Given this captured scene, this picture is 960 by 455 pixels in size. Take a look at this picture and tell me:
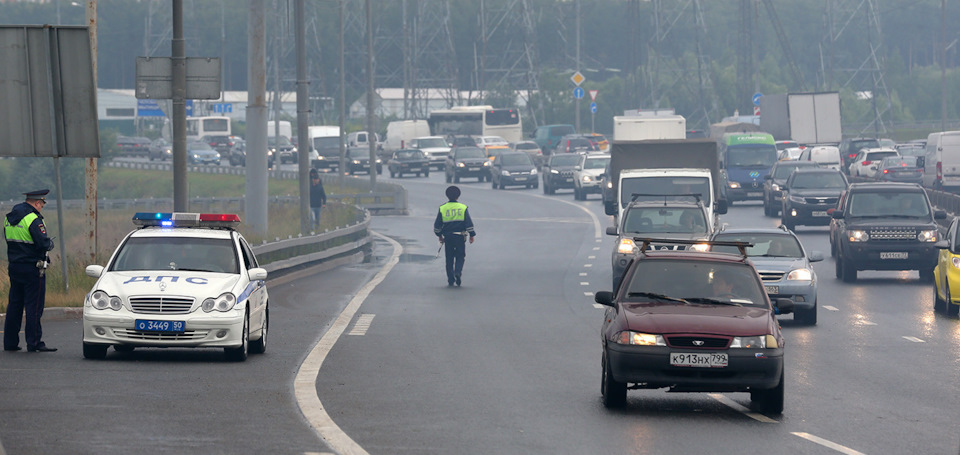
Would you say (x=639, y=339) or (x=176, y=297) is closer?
(x=639, y=339)

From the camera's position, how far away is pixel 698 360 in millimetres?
11375

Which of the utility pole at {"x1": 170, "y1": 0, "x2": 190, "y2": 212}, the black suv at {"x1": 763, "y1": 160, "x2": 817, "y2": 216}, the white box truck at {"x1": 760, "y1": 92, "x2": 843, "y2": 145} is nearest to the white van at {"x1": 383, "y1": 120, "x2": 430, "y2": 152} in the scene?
the white box truck at {"x1": 760, "y1": 92, "x2": 843, "y2": 145}

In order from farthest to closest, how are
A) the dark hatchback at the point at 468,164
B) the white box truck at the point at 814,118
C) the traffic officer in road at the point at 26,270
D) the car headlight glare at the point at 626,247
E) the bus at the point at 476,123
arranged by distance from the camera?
1. the bus at the point at 476,123
2. the dark hatchback at the point at 468,164
3. the white box truck at the point at 814,118
4. the car headlight glare at the point at 626,247
5. the traffic officer in road at the point at 26,270

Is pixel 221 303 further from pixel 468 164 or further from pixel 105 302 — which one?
pixel 468 164

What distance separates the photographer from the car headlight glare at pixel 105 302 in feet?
46.2

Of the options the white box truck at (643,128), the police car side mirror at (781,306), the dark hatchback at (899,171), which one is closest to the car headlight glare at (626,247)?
the police car side mirror at (781,306)

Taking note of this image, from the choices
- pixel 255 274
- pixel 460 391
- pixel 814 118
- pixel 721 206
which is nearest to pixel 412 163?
pixel 814 118

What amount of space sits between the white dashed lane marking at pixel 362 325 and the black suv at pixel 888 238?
10630 millimetres

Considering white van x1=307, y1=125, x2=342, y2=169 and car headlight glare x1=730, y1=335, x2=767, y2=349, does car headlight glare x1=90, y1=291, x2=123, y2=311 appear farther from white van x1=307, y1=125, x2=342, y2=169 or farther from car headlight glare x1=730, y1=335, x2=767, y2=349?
white van x1=307, y1=125, x2=342, y2=169

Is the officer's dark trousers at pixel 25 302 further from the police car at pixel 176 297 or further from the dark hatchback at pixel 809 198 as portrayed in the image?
the dark hatchback at pixel 809 198

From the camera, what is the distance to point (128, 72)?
499ft

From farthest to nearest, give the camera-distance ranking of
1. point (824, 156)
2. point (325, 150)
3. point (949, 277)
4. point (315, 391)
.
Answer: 1. point (325, 150)
2. point (824, 156)
3. point (949, 277)
4. point (315, 391)

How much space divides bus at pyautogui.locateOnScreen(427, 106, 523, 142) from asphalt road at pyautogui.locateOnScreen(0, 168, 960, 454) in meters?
67.4

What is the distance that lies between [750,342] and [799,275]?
9.13 metres
